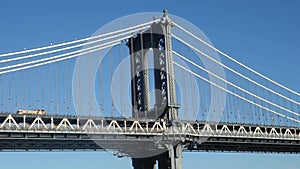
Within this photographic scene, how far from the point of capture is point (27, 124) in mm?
75812

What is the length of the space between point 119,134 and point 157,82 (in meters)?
13.2

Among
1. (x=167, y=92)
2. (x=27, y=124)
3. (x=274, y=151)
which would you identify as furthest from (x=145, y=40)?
(x=274, y=151)

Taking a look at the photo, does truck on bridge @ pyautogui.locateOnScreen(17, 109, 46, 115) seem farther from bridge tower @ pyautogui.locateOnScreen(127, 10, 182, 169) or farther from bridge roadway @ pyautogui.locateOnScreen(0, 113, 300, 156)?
bridge tower @ pyautogui.locateOnScreen(127, 10, 182, 169)

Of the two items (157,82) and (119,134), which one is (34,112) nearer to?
(119,134)

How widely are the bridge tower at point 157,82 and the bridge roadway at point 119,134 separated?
171 cm

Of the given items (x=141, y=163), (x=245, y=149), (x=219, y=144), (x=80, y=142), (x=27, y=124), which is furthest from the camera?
(x=245, y=149)

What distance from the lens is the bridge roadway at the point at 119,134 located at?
7550cm

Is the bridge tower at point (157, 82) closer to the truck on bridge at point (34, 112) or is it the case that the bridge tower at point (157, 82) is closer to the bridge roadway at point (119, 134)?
the bridge roadway at point (119, 134)

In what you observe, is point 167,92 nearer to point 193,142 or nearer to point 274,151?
point 193,142

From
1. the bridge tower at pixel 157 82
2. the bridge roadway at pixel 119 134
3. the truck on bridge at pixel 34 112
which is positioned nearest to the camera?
the bridge roadway at pixel 119 134

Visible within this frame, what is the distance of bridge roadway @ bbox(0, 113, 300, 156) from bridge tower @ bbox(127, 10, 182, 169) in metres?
1.71

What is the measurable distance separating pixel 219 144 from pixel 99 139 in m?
25.4

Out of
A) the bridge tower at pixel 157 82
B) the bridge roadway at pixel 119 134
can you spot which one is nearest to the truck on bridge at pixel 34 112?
the bridge roadway at pixel 119 134

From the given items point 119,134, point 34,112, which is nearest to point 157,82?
point 119,134
